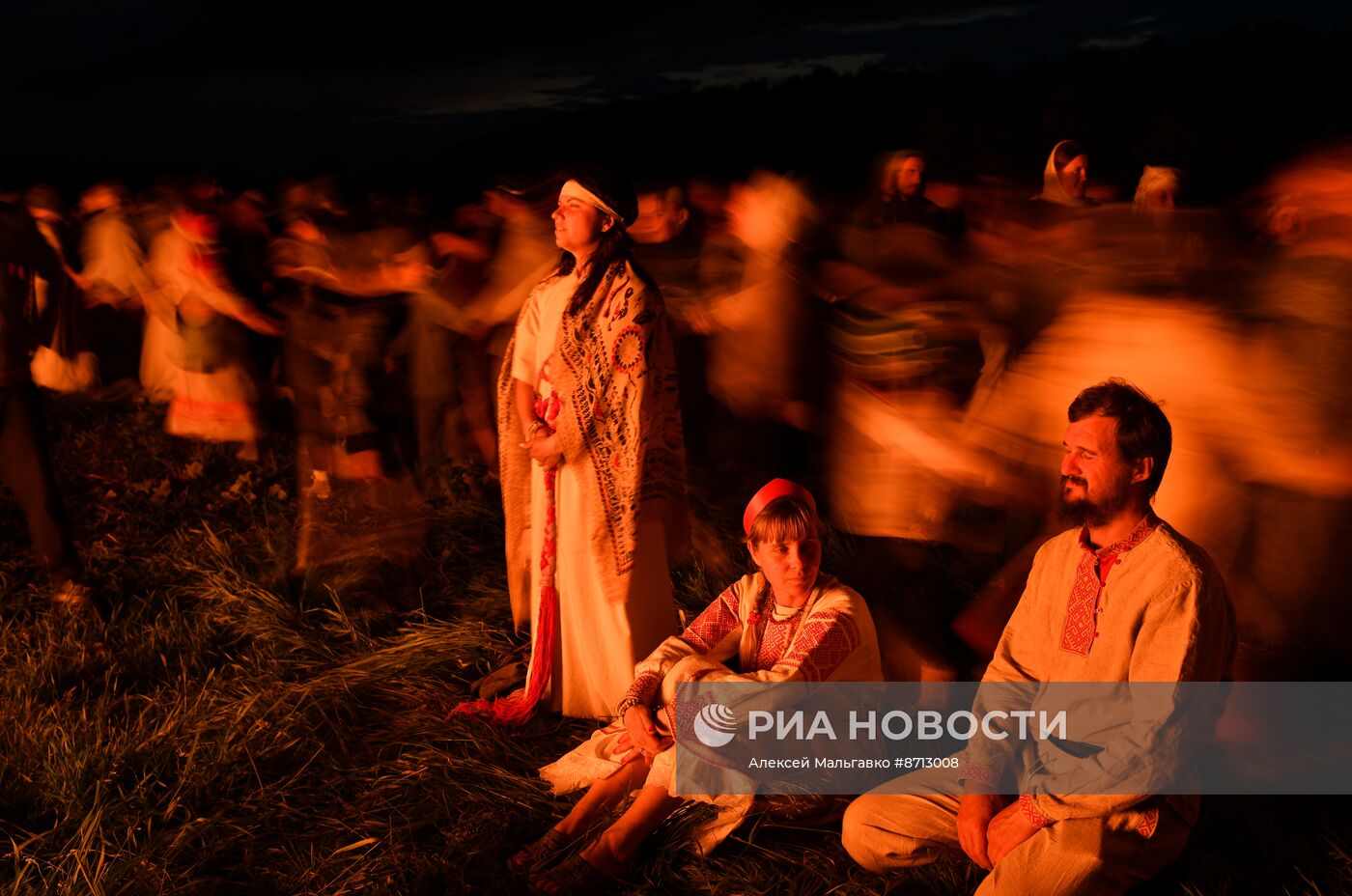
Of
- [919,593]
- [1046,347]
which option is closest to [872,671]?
[919,593]

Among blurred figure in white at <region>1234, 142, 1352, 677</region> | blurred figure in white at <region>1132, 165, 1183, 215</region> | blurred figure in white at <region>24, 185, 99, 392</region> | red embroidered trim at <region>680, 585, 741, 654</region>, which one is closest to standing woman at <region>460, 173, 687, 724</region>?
red embroidered trim at <region>680, 585, 741, 654</region>

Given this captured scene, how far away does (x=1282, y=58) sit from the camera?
18.0 m

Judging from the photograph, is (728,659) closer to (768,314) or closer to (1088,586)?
(1088,586)

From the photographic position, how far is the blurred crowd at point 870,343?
336cm

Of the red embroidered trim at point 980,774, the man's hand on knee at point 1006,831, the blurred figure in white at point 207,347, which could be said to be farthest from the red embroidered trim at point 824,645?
the blurred figure in white at point 207,347

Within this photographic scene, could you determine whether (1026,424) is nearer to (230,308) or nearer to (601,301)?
(601,301)

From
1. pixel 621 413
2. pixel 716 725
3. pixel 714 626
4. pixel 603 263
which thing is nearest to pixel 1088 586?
pixel 716 725

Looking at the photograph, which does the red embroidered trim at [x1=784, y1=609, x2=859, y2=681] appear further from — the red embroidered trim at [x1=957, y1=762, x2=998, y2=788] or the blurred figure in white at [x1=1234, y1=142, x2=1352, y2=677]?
the blurred figure in white at [x1=1234, y1=142, x2=1352, y2=677]

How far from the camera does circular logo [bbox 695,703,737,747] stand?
3.05 m

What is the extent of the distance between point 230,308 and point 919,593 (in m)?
4.28

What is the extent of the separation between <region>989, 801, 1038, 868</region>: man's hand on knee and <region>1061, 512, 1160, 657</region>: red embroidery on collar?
1.32 ft

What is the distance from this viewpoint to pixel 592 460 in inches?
151

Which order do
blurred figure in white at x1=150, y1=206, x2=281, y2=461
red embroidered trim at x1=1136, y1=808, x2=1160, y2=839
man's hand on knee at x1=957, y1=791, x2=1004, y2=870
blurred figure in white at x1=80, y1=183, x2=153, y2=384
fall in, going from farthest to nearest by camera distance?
blurred figure in white at x1=80, y1=183, x2=153, y2=384 → blurred figure in white at x1=150, y1=206, x2=281, y2=461 → man's hand on knee at x1=957, y1=791, x2=1004, y2=870 → red embroidered trim at x1=1136, y1=808, x2=1160, y2=839

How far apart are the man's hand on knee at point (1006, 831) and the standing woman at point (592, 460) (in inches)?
61.2
